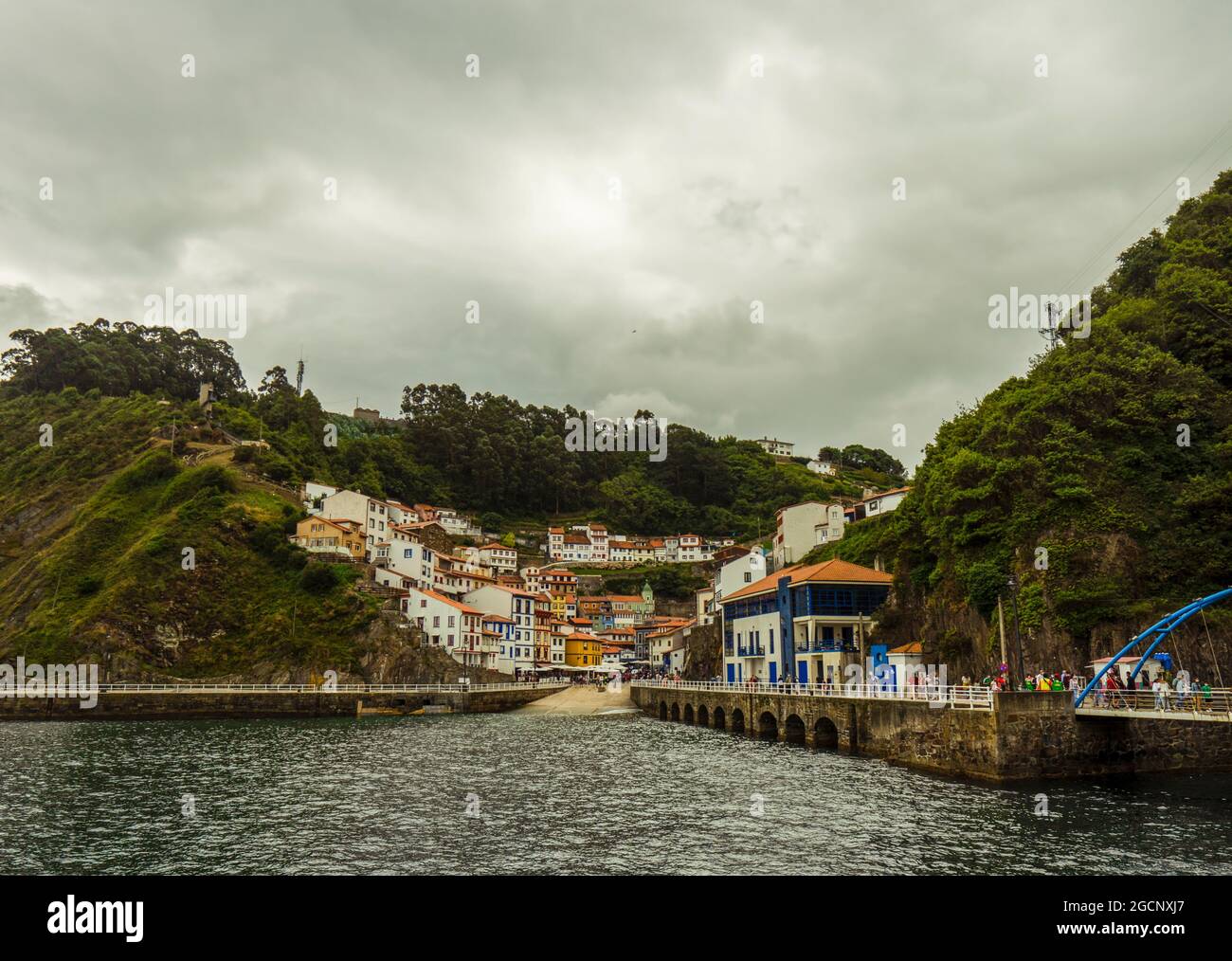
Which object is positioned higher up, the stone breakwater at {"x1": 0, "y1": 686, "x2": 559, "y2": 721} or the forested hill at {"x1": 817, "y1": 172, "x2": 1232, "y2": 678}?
the forested hill at {"x1": 817, "y1": 172, "x2": 1232, "y2": 678}

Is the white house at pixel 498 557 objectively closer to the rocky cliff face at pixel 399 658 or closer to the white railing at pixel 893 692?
the rocky cliff face at pixel 399 658

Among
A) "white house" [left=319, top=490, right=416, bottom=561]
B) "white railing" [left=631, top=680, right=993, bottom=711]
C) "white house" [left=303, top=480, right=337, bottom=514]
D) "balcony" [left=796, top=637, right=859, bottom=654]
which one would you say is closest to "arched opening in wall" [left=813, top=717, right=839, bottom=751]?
"white railing" [left=631, top=680, right=993, bottom=711]

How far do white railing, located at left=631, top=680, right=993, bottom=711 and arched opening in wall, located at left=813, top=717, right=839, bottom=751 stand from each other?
158 cm

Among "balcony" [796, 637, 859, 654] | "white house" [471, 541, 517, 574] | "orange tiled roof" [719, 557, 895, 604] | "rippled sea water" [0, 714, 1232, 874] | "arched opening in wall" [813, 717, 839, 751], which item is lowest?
"arched opening in wall" [813, 717, 839, 751]

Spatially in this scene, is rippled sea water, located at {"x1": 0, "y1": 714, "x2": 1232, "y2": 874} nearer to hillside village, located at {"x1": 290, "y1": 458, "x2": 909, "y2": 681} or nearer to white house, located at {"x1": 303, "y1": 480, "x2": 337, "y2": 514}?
hillside village, located at {"x1": 290, "y1": 458, "x2": 909, "y2": 681}

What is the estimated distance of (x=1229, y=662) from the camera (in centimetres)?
3709

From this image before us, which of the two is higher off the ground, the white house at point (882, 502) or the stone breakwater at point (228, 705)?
the white house at point (882, 502)

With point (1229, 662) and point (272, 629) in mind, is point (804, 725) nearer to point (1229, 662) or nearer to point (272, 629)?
point (1229, 662)

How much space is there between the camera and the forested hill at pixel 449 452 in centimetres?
14962

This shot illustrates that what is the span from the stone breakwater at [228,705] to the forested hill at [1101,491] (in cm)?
4784

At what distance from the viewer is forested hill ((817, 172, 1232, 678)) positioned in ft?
136

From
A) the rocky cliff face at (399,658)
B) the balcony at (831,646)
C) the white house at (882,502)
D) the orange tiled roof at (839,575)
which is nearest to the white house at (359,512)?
the rocky cliff face at (399,658)

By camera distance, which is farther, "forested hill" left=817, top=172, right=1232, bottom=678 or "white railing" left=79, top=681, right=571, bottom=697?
"white railing" left=79, top=681, right=571, bottom=697
